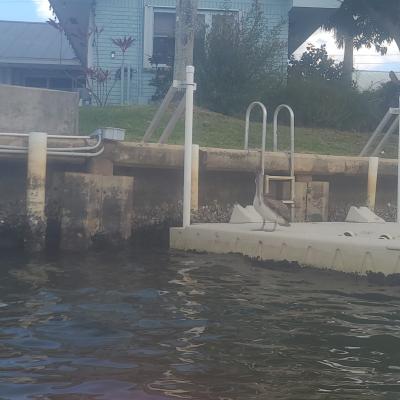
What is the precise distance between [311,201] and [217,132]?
3294 millimetres

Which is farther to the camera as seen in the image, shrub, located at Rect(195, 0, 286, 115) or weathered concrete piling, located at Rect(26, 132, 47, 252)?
shrub, located at Rect(195, 0, 286, 115)

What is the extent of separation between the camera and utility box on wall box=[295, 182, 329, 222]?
9.81 metres

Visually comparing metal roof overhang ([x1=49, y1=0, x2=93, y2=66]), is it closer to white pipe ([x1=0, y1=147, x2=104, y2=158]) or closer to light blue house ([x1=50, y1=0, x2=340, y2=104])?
light blue house ([x1=50, y1=0, x2=340, y2=104])

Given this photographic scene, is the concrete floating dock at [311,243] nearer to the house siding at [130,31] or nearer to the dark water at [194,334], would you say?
the dark water at [194,334]

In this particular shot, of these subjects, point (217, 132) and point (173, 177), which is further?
point (217, 132)

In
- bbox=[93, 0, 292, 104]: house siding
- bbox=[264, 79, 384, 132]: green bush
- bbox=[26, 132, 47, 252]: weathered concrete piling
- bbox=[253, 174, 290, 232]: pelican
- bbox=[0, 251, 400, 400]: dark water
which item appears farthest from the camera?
bbox=[93, 0, 292, 104]: house siding

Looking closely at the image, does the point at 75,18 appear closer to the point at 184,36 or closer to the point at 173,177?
the point at 184,36

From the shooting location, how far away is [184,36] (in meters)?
13.4

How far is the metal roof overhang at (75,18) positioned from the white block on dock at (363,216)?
1311 cm

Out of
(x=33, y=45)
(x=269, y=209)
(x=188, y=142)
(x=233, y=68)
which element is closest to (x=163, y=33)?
(x=233, y=68)

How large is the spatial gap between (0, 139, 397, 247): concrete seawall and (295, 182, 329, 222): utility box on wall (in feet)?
0.61

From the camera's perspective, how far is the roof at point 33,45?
82.0 feet

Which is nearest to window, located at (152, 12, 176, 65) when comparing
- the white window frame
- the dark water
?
the white window frame

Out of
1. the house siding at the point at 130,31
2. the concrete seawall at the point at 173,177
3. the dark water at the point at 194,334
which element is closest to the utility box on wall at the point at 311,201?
the concrete seawall at the point at 173,177
